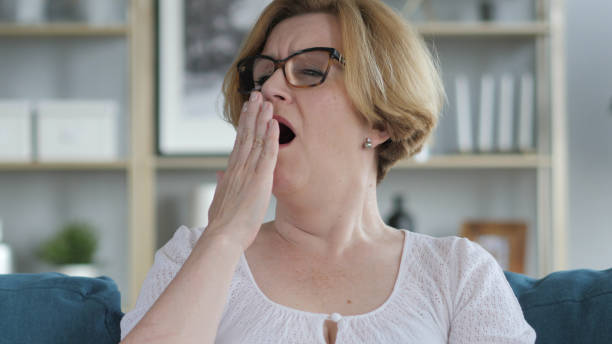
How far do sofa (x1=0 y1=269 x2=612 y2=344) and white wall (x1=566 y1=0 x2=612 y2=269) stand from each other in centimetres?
189

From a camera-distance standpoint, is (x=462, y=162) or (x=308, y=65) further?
(x=462, y=162)

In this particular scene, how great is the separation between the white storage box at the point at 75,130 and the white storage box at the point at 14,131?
0.06 m

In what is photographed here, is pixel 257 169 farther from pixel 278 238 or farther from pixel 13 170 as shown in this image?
pixel 13 170

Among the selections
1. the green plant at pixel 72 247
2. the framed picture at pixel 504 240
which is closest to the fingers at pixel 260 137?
the green plant at pixel 72 247

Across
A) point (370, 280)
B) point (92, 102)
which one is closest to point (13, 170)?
point (92, 102)

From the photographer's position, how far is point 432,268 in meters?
1.29

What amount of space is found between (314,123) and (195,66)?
191 centimetres

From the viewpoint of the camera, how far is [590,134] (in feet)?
10.1

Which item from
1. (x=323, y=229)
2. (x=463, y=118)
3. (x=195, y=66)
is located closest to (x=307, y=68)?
(x=323, y=229)

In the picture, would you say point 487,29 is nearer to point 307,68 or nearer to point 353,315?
point 307,68

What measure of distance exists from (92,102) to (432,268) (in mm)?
1986

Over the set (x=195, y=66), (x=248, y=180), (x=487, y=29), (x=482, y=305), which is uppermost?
(x=487, y=29)

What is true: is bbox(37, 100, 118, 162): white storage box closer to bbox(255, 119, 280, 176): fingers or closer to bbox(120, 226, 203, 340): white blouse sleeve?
bbox(120, 226, 203, 340): white blouse sleeve

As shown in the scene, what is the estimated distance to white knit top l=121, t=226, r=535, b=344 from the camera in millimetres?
1153
